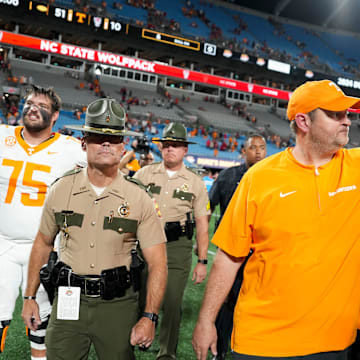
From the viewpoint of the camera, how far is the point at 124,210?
2.42 m

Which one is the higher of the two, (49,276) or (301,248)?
(301,248)

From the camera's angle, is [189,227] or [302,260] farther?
[189,227]

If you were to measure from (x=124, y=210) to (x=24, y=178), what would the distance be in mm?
1205

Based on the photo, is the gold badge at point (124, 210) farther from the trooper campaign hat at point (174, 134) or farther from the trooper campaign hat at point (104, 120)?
the trooper campaign hat at point (174, 134)

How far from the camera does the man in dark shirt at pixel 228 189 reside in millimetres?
3561

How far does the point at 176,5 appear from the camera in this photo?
4022 centimetres

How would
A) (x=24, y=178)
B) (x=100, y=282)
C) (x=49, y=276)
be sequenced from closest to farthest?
(x=100, y=282) → (x=49, y=276) → (x=24, y=178)

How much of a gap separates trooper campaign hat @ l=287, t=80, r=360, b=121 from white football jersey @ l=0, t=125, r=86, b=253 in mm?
1960

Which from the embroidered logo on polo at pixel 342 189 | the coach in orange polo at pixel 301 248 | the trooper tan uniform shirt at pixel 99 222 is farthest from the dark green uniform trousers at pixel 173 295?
the embroidered logo on polo at pixel 342 189

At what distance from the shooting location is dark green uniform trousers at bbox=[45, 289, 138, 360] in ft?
7.73

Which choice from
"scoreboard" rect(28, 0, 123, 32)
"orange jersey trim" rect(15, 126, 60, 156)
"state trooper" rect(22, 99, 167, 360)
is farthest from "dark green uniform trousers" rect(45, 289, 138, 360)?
"scoreboard" rect(28, 0, 123, 32)

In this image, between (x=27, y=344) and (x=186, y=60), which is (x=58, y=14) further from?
(x=27, y=344)

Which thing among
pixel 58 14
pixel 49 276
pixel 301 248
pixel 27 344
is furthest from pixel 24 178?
pixel 58 14

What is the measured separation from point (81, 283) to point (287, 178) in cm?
137
